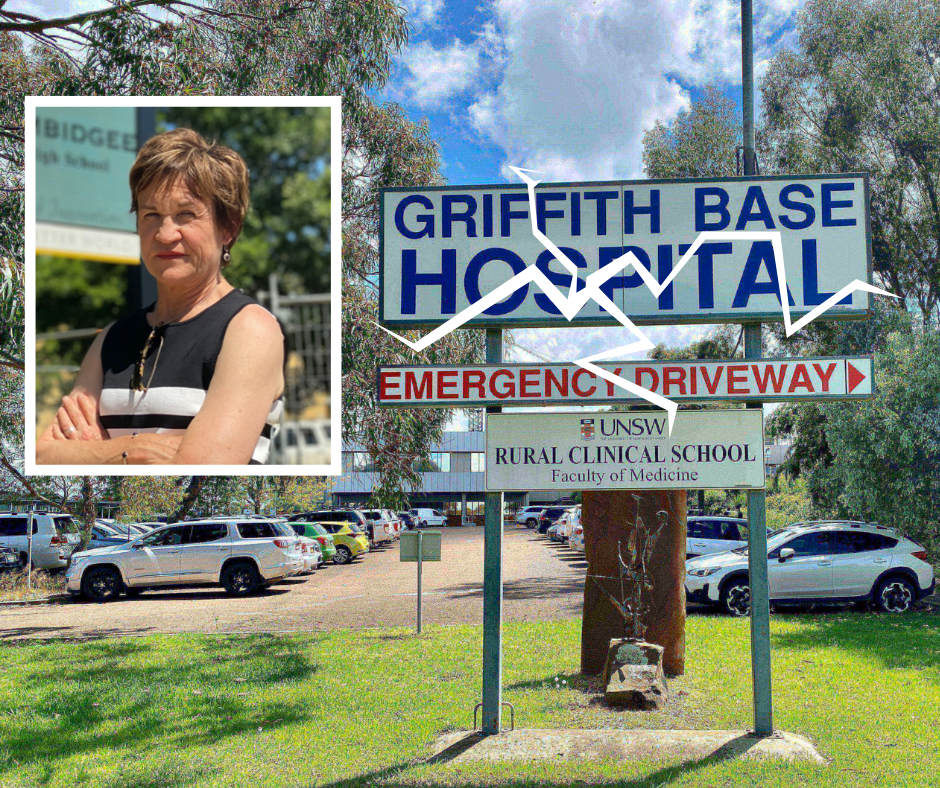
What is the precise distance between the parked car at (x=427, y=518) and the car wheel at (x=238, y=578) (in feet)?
83.5

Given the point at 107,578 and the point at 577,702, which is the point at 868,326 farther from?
the point at 107,578

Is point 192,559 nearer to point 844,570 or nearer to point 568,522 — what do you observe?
point 844,570

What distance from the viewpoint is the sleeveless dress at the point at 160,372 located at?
6492 millimetres

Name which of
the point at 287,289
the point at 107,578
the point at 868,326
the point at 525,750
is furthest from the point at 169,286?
the point at 868,326

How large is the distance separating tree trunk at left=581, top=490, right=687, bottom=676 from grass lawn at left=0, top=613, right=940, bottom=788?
17.6 inches

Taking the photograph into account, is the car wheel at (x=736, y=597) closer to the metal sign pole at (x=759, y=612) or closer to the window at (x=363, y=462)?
the window at (x=363, y=462)

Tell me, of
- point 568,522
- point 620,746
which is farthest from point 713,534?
point 620,746

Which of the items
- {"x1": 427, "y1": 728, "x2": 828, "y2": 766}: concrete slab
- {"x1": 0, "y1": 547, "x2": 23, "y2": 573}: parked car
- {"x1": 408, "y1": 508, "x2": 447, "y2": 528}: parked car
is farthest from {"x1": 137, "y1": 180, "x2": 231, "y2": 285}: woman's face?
{"x1": 408, "y1": 508, "x2": 447, "y2": 528}: parked car

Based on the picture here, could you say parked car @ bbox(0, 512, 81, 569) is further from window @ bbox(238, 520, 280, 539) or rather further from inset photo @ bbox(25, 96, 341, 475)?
inset photo @ bbox(25, 96, 341, 475)

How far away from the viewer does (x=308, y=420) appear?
750cm

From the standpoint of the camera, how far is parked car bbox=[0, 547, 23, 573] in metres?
21.3

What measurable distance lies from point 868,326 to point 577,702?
1262 centimetres

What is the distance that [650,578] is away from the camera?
8.93 m

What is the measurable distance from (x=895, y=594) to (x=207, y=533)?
1369 cm
